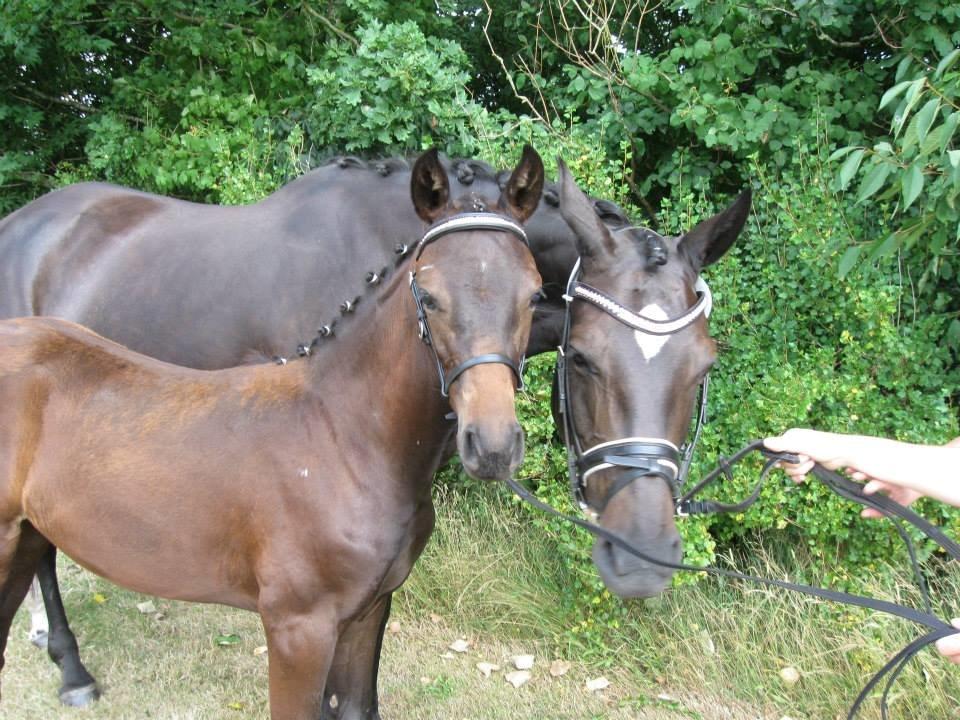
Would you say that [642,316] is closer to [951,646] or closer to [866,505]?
[866,505]

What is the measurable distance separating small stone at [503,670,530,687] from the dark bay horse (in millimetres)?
1159

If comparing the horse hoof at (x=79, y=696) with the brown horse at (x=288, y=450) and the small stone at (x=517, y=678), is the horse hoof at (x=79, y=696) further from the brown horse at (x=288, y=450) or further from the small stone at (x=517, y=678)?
the small stone at (x=517, y=678)

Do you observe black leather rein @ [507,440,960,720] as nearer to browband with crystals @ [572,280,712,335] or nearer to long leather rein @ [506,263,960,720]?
long leather rein @ [506,263,960,720]

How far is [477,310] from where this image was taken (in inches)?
80.0

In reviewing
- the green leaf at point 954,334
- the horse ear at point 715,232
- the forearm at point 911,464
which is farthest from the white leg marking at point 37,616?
the green leaf at point 954,334

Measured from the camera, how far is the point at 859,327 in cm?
393

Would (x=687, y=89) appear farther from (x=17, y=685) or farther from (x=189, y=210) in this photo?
(x=17, y=685)

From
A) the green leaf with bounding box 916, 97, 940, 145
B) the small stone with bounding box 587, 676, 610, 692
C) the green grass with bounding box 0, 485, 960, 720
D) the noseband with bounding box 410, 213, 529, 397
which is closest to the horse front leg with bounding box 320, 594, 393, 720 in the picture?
the green grass with bounding box 0, 485, 960, 720

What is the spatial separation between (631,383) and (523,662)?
2.29 m

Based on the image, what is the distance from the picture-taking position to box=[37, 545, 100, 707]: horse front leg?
366cm

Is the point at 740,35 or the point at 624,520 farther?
the point at 740,35

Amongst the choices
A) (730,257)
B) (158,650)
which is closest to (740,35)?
(730,257)

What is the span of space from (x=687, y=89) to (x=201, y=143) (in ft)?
11.6

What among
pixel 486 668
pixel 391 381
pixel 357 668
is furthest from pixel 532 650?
pixel 391 381
